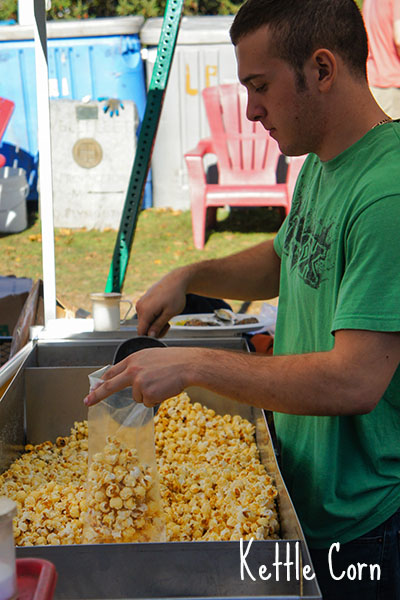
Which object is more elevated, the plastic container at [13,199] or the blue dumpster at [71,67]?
the blue dumpster at [71,67]

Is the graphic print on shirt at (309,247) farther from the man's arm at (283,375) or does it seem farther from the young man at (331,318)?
the man's arm at (283,375)

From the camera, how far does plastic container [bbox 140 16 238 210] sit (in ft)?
26.2

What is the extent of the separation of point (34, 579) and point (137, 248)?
661cm

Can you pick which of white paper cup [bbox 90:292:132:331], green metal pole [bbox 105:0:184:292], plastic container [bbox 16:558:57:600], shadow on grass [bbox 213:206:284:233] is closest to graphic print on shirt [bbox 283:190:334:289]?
plastic container [bbox 16:558:57:600]

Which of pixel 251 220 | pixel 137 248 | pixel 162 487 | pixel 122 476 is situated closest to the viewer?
pixel 122 476

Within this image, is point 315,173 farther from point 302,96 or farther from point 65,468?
point 65,468

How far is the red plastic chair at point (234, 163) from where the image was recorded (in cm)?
706

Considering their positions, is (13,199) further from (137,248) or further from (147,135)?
(147,135)

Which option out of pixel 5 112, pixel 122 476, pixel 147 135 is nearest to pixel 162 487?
pixel 122 476

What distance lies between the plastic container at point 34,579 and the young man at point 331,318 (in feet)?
1.53

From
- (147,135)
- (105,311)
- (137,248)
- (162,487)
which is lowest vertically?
(137,248)

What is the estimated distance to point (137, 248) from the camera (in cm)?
729

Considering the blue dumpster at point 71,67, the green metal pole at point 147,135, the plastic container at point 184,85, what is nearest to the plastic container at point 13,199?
the blue dumpster at point 71,67

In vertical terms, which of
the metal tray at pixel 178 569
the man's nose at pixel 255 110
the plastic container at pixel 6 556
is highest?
the man's nose at pixel 255 110
